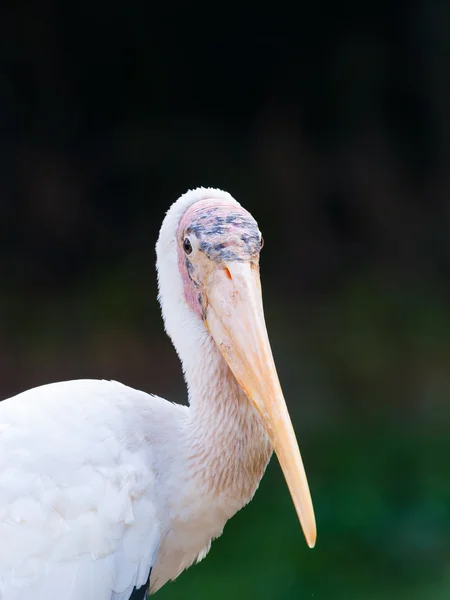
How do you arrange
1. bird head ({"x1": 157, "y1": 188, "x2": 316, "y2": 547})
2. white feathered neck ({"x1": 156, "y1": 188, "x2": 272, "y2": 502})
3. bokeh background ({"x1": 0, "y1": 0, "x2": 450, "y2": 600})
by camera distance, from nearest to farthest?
1. bird head ({"x1": 157, "y1": 188, "x2": 316, "y2": 547})
2. white feathered neck ({"x1": 156, "y1": 188, "x2": 272, "y2": 502})
3. bokeh background ({"x1": 0, "y1": 0, "x2": 450, "y2": 600})

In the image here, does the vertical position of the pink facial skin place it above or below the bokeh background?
below

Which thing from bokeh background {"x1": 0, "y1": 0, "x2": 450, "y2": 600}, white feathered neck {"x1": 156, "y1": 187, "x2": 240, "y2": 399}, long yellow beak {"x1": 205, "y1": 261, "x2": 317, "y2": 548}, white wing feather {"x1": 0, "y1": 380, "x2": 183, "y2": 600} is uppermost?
bokeh background {"x1": 0, "y1": 0, "x2": 450, "y2": 600}

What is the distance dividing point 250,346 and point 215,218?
1.05 feet

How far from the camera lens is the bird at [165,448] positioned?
2.35 metres

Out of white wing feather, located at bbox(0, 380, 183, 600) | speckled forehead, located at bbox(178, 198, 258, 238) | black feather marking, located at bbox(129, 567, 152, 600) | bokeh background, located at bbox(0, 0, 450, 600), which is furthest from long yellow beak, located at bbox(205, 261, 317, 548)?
bokeh background, located at bbox(0, 0, 450, 600)

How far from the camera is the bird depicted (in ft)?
7.72

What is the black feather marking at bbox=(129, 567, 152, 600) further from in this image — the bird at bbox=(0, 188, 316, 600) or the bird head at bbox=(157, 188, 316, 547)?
the bird head at bbox=(157, 188, 316, 547)

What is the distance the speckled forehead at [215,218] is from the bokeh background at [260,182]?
379cm

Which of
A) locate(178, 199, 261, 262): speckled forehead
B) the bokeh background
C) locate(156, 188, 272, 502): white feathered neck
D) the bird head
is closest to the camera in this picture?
the bird head

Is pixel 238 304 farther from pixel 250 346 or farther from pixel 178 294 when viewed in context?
pixel 178 294

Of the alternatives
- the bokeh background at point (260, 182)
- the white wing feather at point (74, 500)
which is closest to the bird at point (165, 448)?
the white wing feather at point (74, 500)

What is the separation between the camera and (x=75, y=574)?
2367 millimetres

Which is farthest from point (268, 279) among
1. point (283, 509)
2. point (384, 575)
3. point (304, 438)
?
point (384, 575)

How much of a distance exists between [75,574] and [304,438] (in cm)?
395
